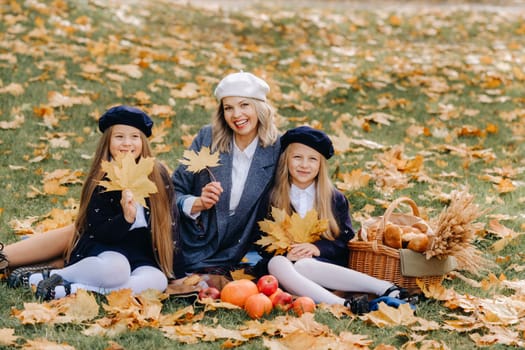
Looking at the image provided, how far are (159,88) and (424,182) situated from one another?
3.23 m

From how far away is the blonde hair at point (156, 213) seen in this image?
366 cm

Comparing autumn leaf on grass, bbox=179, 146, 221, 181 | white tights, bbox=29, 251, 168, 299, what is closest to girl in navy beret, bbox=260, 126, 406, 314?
autumn leaf on grass, bbox=179, 146, 221, 181

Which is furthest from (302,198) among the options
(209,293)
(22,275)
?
(22,275)

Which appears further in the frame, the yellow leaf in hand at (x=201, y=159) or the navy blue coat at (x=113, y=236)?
the yellow leaf in hand at (x=201, y=159)

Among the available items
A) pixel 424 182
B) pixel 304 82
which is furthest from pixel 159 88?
pixel 424 182

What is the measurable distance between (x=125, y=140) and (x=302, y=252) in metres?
1.12

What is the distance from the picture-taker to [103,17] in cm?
945

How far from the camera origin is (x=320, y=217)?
382cm

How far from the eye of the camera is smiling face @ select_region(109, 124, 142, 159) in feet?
12.1

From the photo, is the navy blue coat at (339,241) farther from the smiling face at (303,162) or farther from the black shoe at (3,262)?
the black shoe at (3,262)

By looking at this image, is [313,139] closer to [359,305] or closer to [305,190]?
[305,190]

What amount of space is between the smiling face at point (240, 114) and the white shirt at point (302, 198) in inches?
17.1

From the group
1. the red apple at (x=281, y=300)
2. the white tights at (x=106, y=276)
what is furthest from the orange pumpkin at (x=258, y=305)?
the white tights at (x=106, y=276)

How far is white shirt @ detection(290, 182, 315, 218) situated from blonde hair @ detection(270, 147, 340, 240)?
31mm
